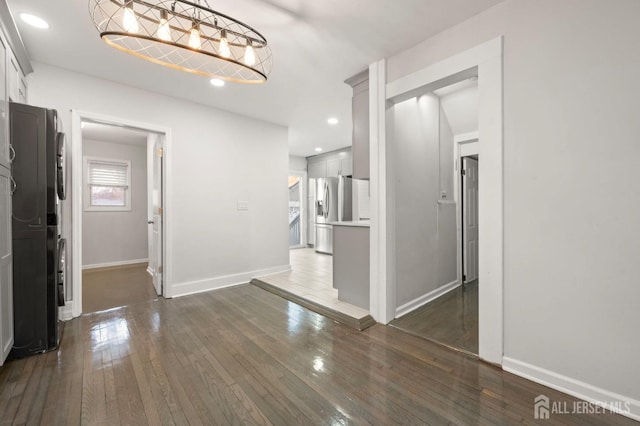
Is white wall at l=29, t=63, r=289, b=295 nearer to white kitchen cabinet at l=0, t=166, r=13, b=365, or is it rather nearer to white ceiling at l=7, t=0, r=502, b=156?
white ceiling at l=7, t=0, r=502, b=156

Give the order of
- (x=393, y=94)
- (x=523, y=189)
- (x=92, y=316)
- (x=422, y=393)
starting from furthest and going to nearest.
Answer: (x=92, y=316) → (x=393, y=94) → (x=523, y=189) → (x=422, y=393)

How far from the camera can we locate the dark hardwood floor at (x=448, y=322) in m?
2.34

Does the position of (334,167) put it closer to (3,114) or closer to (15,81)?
(15,81)

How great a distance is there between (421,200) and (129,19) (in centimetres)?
296

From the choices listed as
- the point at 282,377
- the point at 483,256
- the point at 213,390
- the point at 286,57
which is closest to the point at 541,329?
the point at 483,256

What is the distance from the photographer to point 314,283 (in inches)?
157

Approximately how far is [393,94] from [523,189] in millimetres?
1399

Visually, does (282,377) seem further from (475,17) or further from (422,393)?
(475,17)

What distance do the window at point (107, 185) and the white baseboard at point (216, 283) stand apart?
3.38 metres

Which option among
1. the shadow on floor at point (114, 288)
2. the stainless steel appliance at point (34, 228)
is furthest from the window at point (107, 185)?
the stainless steel appliance at point (34, 228)

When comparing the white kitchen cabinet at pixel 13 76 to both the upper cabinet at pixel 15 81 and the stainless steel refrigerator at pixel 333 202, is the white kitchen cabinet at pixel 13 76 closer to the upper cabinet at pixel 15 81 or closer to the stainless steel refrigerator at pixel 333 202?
the upper cabinet at pixel 15 81

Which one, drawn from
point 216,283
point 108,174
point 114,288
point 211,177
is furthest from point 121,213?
point 216,283

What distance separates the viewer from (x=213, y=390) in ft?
5.64

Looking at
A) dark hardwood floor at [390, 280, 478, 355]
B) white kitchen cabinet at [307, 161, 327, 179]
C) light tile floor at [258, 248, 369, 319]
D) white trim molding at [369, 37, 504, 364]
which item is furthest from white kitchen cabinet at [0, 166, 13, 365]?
white kitchen cabinet at [307, 161, 327, 179]
